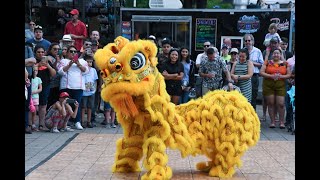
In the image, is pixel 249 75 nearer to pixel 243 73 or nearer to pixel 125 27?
pixel 243 73

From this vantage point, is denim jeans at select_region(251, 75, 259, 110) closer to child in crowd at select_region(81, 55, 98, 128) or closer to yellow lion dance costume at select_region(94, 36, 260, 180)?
child in crowd at select_region(81, 55, 98, 128)

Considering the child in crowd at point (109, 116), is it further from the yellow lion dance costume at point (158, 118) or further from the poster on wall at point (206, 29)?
the poster on wall at point (206, 29)

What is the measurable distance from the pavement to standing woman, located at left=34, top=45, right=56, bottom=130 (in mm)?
498

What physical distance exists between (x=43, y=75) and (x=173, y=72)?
271 cm

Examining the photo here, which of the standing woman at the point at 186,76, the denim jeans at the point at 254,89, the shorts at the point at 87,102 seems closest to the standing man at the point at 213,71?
the standing woman at the point at 186,76

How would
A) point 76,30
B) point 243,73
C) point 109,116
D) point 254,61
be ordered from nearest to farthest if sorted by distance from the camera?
point 243,73, point 109,116, point 254,61, point 76,30

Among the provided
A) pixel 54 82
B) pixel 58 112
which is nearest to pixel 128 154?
pixel 58 112

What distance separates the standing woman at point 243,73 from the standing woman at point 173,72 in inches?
45.7

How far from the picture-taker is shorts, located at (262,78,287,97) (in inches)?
477

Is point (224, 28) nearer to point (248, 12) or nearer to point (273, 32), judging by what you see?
point (248, 12)

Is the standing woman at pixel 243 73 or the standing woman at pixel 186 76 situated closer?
the standing woman at pixel 243 73

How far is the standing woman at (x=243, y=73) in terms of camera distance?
1193 cm

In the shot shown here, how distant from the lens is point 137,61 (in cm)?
700

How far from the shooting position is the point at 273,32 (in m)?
15.0
